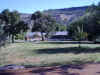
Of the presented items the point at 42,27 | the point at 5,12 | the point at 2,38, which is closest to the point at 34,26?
the point at 42,27

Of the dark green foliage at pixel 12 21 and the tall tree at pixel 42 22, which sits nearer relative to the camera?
the dark green foliage at pixel 12 21

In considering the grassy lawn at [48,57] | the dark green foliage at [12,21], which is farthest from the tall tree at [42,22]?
the grassy lawn at [48,57]

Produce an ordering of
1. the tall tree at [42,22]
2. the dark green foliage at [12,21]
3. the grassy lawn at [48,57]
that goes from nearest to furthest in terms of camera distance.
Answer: the grassy lawn at [48,57], the dark green foliage at [12,21], the tall tree at [42,22]

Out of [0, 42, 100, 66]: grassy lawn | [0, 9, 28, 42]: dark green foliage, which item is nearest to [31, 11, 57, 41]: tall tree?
[0, 9, 28, 42]: dark green foliage

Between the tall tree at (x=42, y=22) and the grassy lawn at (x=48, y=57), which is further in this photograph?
the tall tree at (x=42, y=22)

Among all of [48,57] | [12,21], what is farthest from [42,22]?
[48,57]

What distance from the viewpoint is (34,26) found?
60.8m

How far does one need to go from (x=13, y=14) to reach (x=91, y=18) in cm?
3067

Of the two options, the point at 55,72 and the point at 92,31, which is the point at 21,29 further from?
the point at 55,72

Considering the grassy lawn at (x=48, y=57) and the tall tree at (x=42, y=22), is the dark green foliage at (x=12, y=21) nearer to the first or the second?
the tall tree at (x=42, y=22)

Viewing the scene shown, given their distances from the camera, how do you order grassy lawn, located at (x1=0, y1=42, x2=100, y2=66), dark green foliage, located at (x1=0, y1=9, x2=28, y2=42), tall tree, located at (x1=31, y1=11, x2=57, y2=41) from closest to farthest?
grassy lawn, located at (x1=0, y1=42, x2=100, y2=66) → dark green foliage, located at (x1=0, y1=9, x2=28, y2=42) → tall tree, located at (x1=31, y1=11, x2=57, y2=41)

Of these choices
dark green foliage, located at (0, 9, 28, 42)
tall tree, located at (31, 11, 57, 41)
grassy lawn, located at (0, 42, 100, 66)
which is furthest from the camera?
tall tree, located at (31, 11, 57, 41)

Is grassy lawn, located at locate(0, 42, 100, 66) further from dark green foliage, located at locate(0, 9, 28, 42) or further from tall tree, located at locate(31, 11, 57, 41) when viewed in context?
tall tree, located at locate(31, 11, 57, 41)

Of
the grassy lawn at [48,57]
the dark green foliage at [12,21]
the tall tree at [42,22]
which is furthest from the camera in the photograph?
the tall tree at [42,22]
